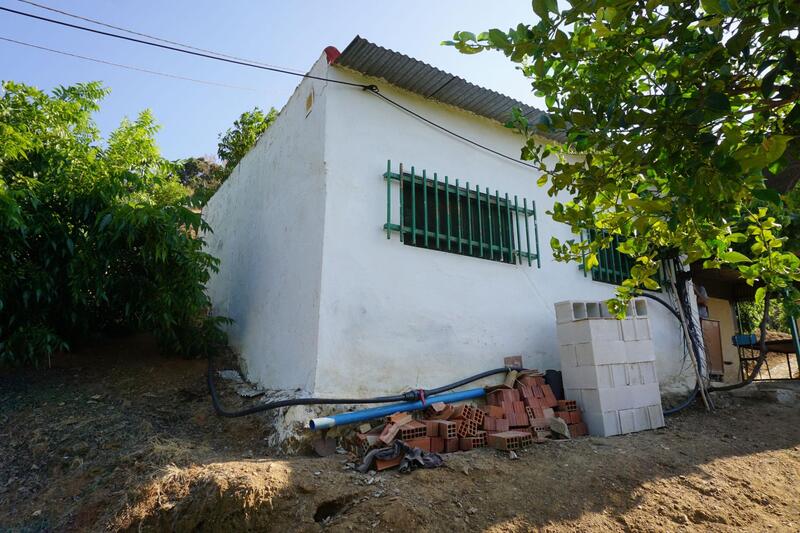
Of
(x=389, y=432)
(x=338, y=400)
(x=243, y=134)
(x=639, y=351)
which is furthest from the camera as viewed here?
(x=243, y=134)

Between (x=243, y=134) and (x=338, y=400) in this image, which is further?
(x=243, y=134)

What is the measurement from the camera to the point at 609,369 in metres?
4.50

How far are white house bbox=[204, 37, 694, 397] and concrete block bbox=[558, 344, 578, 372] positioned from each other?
14.7 inches

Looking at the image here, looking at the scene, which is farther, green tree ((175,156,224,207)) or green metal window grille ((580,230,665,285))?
green tree ((175,156,224,207))

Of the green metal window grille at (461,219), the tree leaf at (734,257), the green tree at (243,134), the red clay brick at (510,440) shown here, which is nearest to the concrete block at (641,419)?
the red clay brick at (510,440)

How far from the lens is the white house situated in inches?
169

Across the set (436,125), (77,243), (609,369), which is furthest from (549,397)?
(77,243)

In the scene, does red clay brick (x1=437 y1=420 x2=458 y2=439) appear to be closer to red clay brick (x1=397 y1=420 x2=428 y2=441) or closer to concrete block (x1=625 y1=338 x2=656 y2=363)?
red clay brick (x1=397 y1=420 x2=428 y2=441)

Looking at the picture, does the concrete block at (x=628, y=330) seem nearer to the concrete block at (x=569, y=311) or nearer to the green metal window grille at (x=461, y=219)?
the concrete block at (x=569, y=311)

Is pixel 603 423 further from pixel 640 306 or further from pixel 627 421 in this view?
pixel 640 306

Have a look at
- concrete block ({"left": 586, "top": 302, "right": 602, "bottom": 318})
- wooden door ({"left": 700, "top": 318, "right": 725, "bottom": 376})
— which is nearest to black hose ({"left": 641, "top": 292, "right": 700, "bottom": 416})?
wooden door ({"left": 700, "top": 318, "right": 725, "bottom": 376})

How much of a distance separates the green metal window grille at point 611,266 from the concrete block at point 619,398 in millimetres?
1716

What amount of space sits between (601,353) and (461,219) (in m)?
1.88

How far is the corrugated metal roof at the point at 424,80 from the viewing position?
4.62 metres
